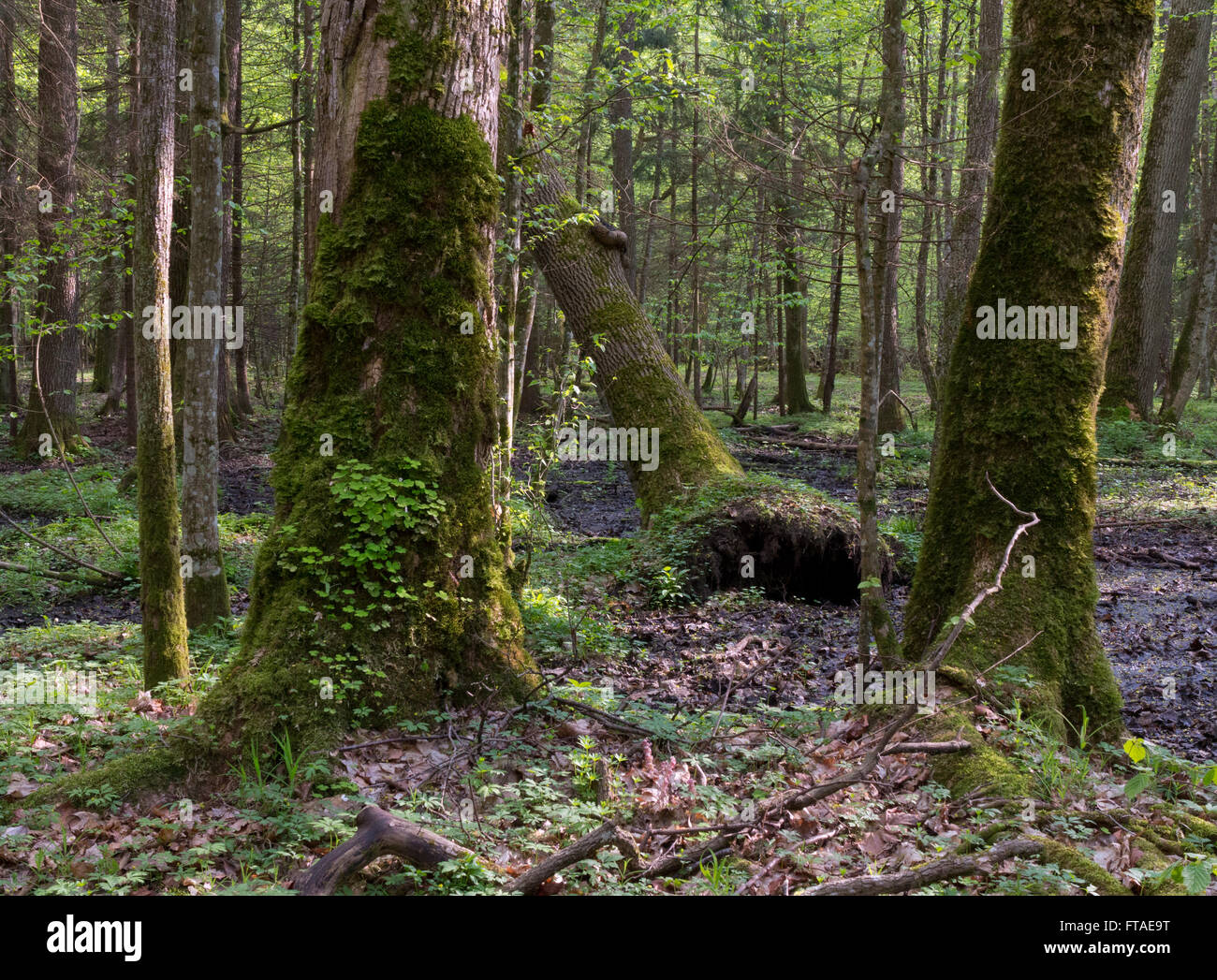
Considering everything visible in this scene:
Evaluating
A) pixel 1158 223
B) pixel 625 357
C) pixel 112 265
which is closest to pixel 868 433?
pixel 625 357

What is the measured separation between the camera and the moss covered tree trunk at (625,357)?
10.1 metres

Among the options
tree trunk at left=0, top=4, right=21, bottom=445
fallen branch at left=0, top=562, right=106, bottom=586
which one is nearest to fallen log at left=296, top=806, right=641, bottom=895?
fallen branch at left=0, top=562, right=106, bottom=586

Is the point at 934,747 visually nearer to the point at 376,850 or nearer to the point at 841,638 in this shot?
the point at 376,850

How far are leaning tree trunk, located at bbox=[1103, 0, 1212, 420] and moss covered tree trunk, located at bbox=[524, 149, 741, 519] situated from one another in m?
9.85

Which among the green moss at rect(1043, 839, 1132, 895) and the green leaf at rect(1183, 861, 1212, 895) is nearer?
the green leaf at rect(1183, 861, 1212, 895)

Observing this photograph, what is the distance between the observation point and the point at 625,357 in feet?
35.3

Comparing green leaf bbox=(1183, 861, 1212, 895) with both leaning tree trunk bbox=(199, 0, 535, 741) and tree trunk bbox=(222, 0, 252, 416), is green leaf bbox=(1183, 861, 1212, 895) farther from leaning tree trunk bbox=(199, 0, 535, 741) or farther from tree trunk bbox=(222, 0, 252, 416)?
tree trunk bbox=(222, 0, 252, 416)

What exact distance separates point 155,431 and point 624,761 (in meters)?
3.84

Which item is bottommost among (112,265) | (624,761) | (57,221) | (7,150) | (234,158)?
(624,761)

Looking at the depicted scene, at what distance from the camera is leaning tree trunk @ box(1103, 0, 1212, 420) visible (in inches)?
605

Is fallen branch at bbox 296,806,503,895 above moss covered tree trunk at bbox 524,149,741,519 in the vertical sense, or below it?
below
